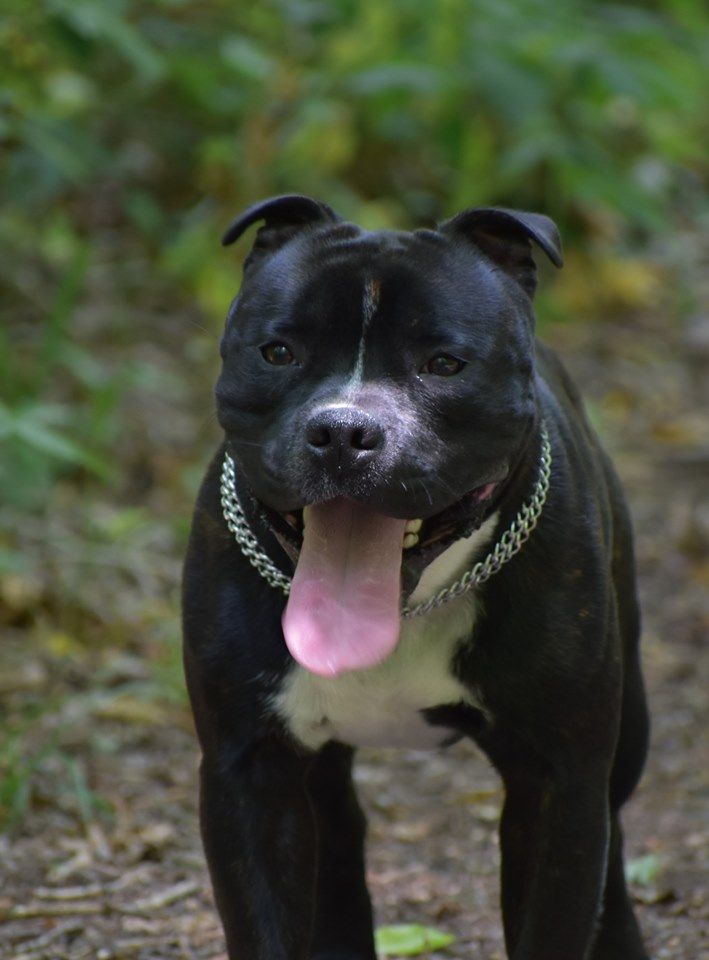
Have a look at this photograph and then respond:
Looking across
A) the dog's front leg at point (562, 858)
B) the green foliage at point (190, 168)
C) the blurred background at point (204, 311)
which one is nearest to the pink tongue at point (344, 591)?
the dog's front leg at point (562, 858)

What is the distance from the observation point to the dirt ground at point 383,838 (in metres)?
4.17

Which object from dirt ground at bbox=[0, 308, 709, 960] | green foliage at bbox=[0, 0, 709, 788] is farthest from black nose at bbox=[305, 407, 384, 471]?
green foliage at bbox=[0, 0, 709, 788]

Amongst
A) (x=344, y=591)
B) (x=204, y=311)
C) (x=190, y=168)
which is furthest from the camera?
(x=190, y=168)

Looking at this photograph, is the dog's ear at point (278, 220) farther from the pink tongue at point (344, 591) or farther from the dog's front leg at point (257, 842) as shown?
the dog's front leg at point (257, 842)

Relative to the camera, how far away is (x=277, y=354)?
301cm

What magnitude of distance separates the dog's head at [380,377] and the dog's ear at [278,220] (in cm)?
9

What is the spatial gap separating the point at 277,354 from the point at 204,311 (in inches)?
204

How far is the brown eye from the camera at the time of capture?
3002mm

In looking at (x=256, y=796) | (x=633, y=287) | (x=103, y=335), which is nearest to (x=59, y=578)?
(x=103, y=335)

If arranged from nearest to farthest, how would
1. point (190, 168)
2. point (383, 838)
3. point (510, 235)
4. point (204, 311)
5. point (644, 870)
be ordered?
point (510, 235) → point (644, 870) → point (383, 838) → point (204, 311) → point (190, 168)

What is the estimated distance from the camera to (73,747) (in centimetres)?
515

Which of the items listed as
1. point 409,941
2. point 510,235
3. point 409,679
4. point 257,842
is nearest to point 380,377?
point 510,235

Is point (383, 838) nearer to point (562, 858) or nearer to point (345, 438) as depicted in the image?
point (562, 858)

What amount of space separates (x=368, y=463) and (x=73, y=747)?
8.64ft
